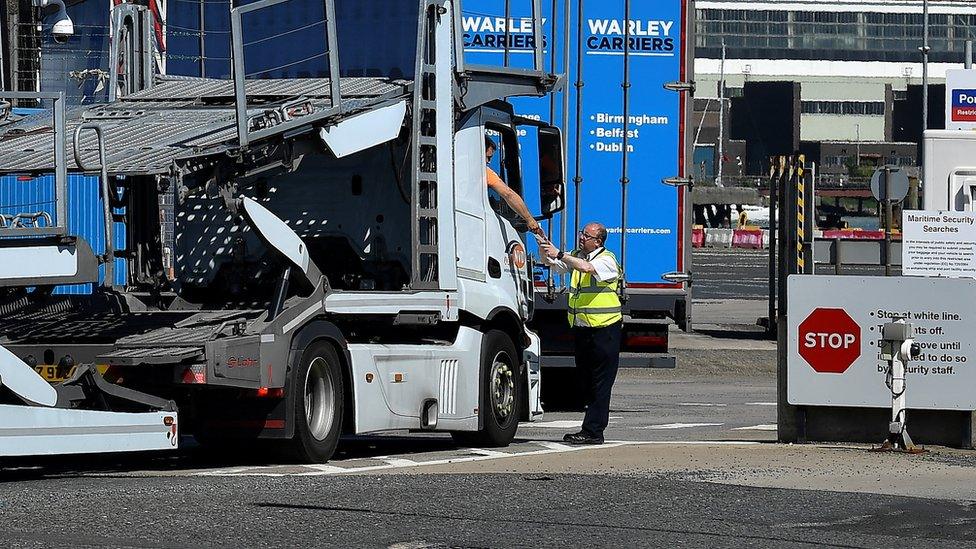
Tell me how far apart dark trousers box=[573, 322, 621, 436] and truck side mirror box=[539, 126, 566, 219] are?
132 cm

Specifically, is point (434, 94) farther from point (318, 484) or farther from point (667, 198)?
point (667, 198)

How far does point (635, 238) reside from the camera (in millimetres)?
17094

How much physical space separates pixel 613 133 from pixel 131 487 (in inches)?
317

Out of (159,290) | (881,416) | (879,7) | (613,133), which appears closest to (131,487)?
(159,290)

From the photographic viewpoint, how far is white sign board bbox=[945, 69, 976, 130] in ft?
68.9

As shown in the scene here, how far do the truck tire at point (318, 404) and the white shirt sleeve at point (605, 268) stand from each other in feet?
8.59

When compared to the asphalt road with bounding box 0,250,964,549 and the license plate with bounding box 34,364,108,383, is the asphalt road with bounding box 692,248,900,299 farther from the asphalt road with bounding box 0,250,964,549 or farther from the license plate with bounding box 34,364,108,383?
the license plate with bounding box 34,364,108,383

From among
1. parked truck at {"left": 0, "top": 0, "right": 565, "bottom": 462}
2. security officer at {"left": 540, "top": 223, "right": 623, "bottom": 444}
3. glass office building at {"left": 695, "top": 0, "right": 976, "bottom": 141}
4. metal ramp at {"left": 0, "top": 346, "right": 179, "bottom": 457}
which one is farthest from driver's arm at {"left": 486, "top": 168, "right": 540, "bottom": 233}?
glass office building at {"left": 695, "top": 0, "right": 976, "bottom": 141}

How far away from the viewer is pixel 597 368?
1373cm

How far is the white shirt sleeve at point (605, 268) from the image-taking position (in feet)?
44.8

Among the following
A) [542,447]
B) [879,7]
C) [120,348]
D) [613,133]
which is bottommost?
[542,447]

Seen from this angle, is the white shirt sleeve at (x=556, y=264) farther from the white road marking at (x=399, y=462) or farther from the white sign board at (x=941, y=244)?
the white sign board at (x=941, y=244)

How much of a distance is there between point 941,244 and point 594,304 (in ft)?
11.1

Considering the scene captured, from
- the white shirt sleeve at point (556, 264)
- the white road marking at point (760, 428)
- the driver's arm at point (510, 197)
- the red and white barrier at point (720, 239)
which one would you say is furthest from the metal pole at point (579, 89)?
the red and white barrier at point (720, 239)
